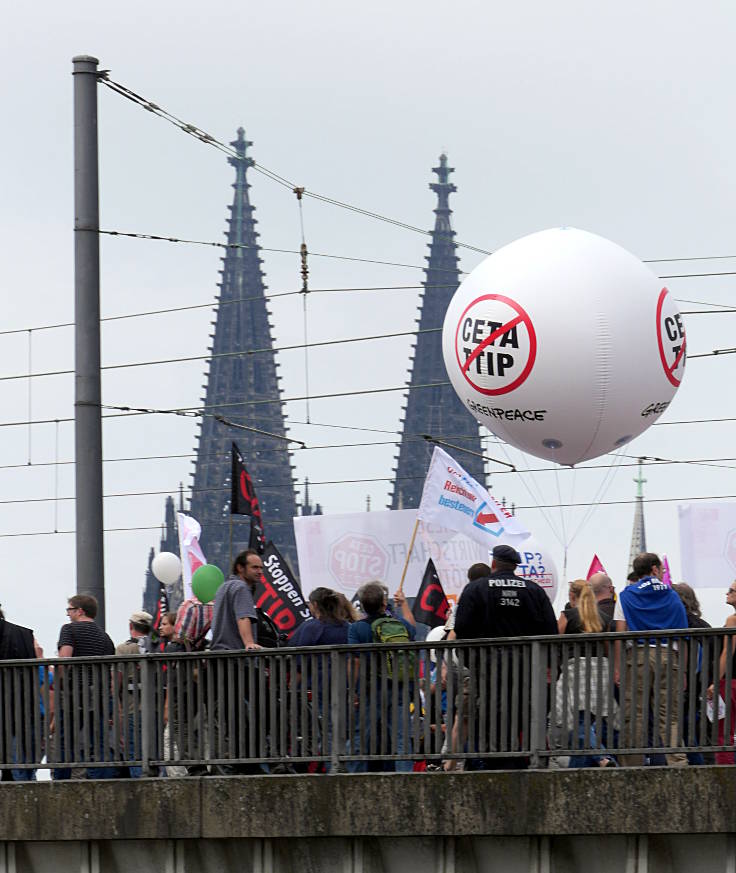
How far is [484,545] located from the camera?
25609 mm

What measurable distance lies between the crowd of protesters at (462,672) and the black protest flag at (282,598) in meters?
9.21

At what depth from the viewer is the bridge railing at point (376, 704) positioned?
12.6 metres

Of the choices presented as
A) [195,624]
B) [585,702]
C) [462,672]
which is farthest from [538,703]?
[195,624]

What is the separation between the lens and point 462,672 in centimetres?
1325

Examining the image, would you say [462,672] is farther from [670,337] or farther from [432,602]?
[432,602]

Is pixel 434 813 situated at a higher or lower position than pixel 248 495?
lower

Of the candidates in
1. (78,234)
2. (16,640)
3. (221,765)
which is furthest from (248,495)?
(221,765)

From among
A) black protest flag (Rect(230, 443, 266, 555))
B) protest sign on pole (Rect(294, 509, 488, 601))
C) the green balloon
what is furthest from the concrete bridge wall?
protest sign on pole (Rect(294, 509, 488, 601))

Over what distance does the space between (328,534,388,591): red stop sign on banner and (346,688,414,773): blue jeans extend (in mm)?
16290

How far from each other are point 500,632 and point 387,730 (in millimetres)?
911

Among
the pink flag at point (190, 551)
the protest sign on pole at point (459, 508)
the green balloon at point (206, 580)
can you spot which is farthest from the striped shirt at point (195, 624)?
the pink flag at point (190, 551)

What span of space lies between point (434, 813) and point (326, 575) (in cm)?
1761

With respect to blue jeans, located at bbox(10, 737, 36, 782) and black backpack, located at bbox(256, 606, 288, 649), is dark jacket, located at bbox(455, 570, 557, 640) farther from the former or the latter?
blue jeans, located at bbox(10, 737, 36, 782)

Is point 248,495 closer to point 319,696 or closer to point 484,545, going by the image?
point 484,545
